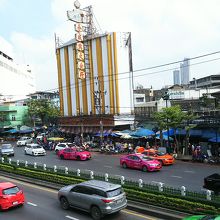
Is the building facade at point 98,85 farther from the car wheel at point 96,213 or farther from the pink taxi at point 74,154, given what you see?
the car wheel at point 96,213

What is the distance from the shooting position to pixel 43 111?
75375 mm

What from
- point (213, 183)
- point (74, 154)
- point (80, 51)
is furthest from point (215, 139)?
point (80, 51)

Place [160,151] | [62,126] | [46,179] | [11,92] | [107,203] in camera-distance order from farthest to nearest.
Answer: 1. [11,92]
2. [62,126]
3. [160,151]
4. [46,179]
5. [107,203]

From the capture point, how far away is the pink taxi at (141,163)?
1113 inches

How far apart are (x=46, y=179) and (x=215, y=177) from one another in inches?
477

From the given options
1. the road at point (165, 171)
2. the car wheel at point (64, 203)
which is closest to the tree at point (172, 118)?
the road at point (165, 171)

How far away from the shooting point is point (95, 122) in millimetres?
56344

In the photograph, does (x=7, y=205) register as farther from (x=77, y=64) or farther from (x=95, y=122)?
(x=77, y=64)

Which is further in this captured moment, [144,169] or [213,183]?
[144,169]

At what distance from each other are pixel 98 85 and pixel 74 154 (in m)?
22.3

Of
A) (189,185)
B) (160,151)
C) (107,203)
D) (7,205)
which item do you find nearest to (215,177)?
(189,185)

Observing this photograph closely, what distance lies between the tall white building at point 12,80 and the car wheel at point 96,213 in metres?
77.3

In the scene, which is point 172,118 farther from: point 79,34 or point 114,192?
point 79,34

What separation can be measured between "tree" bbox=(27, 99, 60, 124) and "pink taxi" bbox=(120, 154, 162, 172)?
1839 inches
